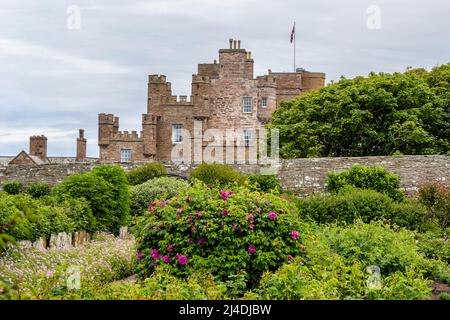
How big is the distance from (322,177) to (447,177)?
435cm

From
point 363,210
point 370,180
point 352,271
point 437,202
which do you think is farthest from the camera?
point 370,180

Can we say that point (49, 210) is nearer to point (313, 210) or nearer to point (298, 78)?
point (313, 210)

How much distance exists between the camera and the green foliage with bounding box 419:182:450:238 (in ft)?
62.4

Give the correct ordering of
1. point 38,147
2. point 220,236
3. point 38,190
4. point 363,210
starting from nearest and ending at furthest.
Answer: point 220,236 → point 363,210 → point 38,190 → point 38,147

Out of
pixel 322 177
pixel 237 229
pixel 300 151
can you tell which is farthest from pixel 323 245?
pixel 300 151

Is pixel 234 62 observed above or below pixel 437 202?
above

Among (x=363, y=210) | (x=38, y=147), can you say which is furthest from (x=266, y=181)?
(x=38, y=147)

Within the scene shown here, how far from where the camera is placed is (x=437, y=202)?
1970 cm

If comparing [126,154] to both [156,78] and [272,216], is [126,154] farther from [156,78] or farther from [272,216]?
[272,216]

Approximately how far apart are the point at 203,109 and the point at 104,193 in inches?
1421

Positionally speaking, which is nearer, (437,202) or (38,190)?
(437,202)

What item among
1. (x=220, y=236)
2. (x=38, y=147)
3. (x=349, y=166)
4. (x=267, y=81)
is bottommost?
(x=220, y=236)

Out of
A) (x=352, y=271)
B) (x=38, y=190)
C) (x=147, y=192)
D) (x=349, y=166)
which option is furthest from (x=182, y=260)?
(x=38, y=190)

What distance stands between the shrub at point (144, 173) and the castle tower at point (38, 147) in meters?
28.1
